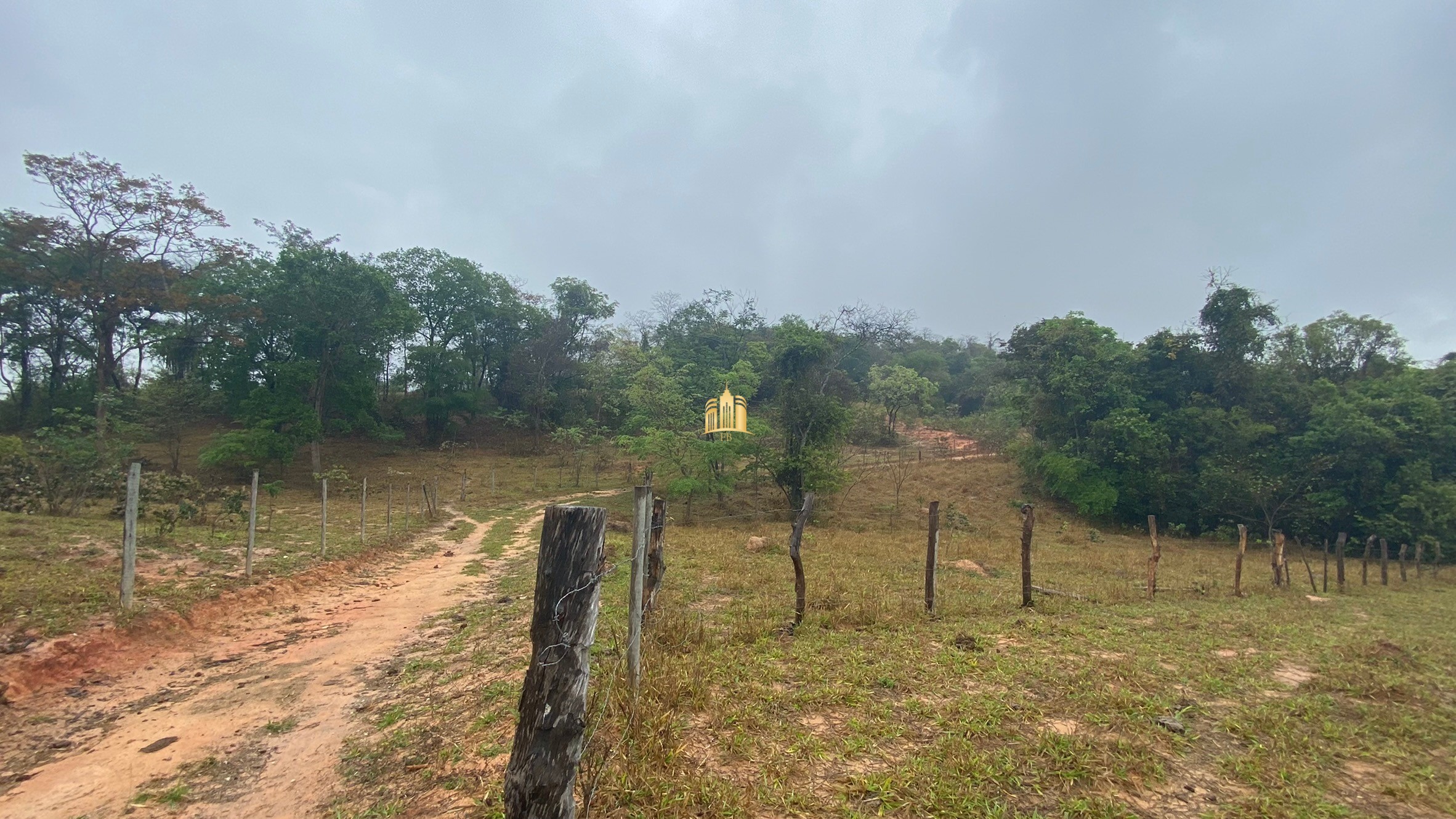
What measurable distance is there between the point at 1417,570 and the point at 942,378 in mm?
36995

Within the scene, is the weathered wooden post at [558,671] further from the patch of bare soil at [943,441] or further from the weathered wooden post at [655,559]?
the patch of bare soil at [943,441]

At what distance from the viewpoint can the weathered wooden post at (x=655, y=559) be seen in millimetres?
6227

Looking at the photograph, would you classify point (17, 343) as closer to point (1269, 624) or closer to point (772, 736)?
point (772, 736)

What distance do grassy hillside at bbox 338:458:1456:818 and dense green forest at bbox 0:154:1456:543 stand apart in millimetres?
13277

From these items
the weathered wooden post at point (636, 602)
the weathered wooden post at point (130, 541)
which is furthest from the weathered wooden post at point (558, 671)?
the weathered wooden post at point (130, 541)

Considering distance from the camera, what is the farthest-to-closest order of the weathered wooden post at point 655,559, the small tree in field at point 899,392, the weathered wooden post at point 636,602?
the small tree in field at point 899,392
the weathered wooden post at point 655,559
the weathered wooden post at point 636,602

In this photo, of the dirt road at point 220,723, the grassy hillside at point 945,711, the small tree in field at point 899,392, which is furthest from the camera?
the small tree in field at point 899,392

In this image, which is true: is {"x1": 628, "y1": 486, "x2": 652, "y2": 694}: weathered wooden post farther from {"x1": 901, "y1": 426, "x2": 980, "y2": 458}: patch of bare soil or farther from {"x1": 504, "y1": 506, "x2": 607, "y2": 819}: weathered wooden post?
{"x1": 901, "y1": 426, "x2": 980, "y2": 458}: patch of bare soil

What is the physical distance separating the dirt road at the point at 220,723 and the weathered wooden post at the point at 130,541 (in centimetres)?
102

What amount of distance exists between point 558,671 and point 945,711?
3285 millimetres

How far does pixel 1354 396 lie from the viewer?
22.5 meters

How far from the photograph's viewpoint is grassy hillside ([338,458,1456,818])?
3.48 m

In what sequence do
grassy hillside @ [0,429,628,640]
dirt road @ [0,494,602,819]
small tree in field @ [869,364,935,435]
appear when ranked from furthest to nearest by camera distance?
small tree in field @ [869,364,935,435] < grassy hillside @ [0,429,628,640] < dirt road @ [0,494,602,819]

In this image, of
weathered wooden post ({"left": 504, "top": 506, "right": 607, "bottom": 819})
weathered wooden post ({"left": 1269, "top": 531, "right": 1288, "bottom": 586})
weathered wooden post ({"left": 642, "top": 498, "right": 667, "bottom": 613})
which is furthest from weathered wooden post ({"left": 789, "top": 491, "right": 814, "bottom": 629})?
weathered wooden post ({"left": 1269, "top": 531, "right": 1288, "bottom": 586})
